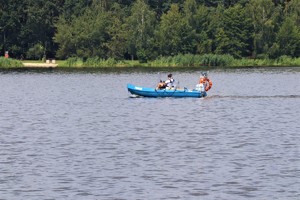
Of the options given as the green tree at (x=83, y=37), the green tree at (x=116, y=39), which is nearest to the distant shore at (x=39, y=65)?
the green tree at (x=83, y=37)

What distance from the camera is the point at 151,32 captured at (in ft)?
529

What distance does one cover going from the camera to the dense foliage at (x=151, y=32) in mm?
160125

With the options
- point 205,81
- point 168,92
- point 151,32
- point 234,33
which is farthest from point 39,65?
point 168,92

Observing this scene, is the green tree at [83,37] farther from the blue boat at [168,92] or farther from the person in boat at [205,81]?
the blue boat at [168,92]

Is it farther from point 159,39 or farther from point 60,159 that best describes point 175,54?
point 60,159

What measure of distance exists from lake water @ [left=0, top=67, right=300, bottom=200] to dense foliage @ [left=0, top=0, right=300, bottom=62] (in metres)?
Result: 76.5

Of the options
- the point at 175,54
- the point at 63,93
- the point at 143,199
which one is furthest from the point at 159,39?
the point at 143,199

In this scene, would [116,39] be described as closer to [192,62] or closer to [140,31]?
[140,31]

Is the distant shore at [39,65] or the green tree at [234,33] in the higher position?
the green tree at [234,33]

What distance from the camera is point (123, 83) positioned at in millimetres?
106375

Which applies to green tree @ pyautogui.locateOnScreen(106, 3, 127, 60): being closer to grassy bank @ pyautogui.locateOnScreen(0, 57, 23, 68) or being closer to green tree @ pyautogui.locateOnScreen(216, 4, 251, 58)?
green tree @ pyautogui.locateOnScreen(216, 4, 251, 58)

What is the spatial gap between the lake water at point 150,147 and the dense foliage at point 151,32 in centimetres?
7650

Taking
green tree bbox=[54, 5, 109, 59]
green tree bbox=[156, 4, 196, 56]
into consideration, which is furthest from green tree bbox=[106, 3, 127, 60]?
green tree bbox=[156, 4, 196, 56]

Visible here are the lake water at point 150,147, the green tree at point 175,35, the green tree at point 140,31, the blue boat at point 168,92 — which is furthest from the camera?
the green tree at point 175,35
